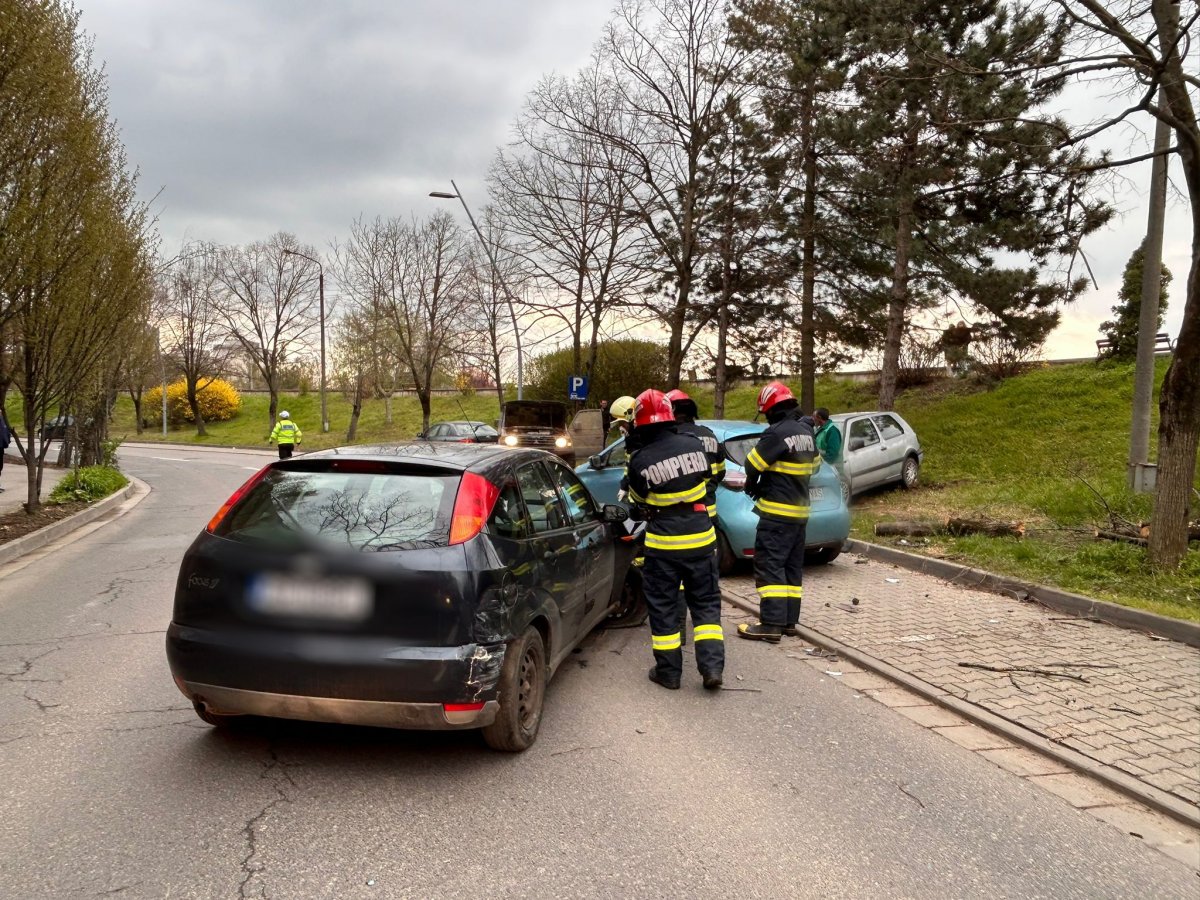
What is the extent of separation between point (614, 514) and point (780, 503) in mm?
1367

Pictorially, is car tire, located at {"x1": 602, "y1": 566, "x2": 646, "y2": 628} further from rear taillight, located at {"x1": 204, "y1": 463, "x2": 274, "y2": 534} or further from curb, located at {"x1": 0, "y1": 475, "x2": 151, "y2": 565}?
curb, located at {"x1": 0, "y1": 475, "x2": 151, "y2": 565}

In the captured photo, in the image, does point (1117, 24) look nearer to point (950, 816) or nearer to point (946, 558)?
point (946, 558)

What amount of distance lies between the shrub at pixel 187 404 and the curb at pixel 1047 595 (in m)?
53.9

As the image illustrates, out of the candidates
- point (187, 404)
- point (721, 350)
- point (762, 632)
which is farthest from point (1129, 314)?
point (187, 404)

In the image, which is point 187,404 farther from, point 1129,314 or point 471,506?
point 471,506

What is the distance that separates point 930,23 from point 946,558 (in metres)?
8.85

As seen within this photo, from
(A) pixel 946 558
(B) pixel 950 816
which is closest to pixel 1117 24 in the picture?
(A) pixel 946 558

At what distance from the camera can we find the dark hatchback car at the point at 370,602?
3.36 meters

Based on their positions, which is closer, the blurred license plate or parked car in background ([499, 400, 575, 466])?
the blurred license plate

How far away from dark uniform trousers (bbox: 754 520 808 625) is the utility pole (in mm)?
6813

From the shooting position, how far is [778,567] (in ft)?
19.4

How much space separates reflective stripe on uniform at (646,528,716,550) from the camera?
484 centimetres

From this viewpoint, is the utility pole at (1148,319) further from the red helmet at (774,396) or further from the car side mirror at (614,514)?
the car side mirror at (614,514)

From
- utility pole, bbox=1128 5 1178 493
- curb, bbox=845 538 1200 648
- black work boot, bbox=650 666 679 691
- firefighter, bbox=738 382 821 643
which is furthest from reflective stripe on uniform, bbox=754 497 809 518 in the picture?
utility pole, bbox=1128 5 1178 493
